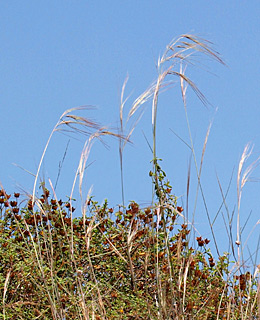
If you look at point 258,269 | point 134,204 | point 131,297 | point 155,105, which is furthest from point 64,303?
point 155,105

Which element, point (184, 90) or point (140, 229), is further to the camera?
point (140, 229)

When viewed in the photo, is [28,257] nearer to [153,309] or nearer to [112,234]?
[112,234]

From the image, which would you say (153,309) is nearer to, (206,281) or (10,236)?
(206,281)

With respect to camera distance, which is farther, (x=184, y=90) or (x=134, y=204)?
(x=134, y=204)

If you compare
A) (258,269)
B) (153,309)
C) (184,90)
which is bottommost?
(153,309)

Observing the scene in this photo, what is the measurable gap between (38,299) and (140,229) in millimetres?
878

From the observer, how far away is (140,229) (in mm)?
4020

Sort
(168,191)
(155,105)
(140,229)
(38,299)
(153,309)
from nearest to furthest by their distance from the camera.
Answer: (155,105)
(153,309)
(38,299)
(140,229)
(168,191)

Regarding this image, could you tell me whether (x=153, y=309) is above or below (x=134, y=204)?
below

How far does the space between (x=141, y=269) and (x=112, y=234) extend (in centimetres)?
38

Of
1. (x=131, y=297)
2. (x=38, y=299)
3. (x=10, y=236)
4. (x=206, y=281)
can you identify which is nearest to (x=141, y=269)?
(x=131, y=297)

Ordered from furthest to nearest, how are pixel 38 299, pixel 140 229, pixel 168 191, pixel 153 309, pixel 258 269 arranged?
pixel 168 191, pixel 140 229, pixel 38 299, pixel 153 309, pixel 258 269

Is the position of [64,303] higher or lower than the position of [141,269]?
lower

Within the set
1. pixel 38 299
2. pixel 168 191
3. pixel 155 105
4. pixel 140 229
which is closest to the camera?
pixel 155 105
